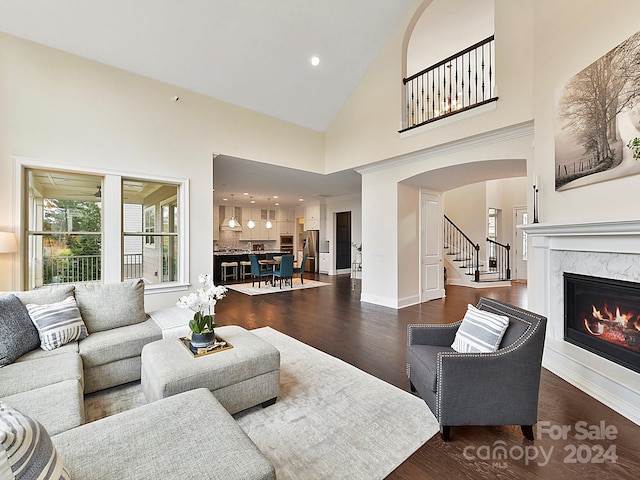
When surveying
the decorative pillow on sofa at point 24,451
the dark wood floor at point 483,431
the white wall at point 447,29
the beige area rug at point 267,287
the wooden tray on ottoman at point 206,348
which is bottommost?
the dark wood floor at point 483,431

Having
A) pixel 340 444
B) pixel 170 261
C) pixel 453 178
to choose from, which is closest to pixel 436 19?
pixel 453 178

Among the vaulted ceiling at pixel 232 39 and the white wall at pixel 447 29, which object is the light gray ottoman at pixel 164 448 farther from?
the white wall at pixel 447 29

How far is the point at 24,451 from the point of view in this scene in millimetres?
729

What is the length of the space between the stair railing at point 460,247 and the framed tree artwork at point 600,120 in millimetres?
5916

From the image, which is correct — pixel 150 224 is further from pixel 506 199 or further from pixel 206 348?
pixel 506 199

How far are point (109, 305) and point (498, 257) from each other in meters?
9.82

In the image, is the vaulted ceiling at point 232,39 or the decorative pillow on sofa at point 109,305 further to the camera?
the vaulted ceiling at point 232,39

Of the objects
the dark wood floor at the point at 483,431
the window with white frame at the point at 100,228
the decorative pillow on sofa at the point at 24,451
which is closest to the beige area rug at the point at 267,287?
the dark wood floor at the point at 483,431

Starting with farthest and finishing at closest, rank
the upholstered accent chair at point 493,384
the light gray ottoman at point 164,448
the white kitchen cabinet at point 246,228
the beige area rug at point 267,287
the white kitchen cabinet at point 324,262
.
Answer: the white kitchen cabinet at point 246,228
the white kitchen cabinet at point 324,262
the beige area rug at point 267,287
the upholstered accent chair at point 493,384
the light gray ottoman at point 164,448

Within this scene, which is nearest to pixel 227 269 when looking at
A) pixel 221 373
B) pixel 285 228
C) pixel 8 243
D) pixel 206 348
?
pixel 285 228

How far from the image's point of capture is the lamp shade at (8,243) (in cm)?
319

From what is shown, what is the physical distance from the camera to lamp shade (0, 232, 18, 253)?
319cm

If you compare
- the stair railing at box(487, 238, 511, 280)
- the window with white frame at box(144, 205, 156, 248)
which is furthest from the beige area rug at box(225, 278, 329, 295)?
the stair railing at box(487, 238, 511, 280)

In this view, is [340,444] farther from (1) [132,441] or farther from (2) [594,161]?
(2) [594,161]
